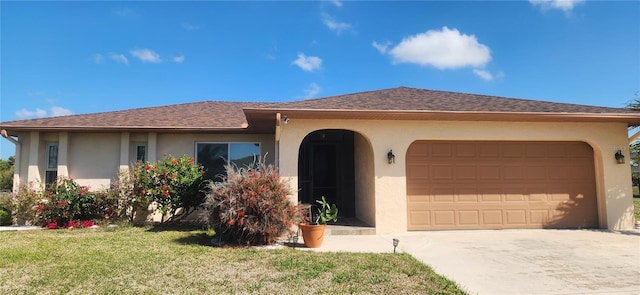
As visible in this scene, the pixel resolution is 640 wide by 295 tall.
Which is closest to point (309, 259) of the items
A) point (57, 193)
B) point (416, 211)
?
point (416, 211)

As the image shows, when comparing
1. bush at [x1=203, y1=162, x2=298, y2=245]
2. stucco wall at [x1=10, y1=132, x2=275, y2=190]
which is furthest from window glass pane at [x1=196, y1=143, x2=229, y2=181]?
bush at [x1=203, y1=162, x2=298, y2=245]

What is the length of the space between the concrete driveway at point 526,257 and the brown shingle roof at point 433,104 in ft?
9.88

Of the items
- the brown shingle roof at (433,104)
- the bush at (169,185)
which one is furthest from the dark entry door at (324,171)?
the bush at (169,185)

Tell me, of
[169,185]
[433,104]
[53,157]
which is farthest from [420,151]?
[53,157]

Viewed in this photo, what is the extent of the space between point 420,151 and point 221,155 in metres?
5.98

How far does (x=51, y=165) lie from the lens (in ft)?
32.9

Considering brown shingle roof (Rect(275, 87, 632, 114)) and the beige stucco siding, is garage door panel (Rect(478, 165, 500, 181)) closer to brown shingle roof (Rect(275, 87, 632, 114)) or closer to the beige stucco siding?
brown shingle roof (Rect(275, 87, 632, 114))

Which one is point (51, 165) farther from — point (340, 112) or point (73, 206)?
point (340, 112)

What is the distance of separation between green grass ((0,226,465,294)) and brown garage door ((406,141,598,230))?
3264mm

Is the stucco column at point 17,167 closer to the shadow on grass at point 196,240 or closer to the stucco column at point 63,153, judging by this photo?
the stucco column at point 63,153

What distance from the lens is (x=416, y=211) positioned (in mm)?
8469

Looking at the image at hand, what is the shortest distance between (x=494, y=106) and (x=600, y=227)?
4352 mm

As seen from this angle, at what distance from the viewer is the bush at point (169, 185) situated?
8773 millimetres

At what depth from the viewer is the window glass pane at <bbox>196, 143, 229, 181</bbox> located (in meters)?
10.2
